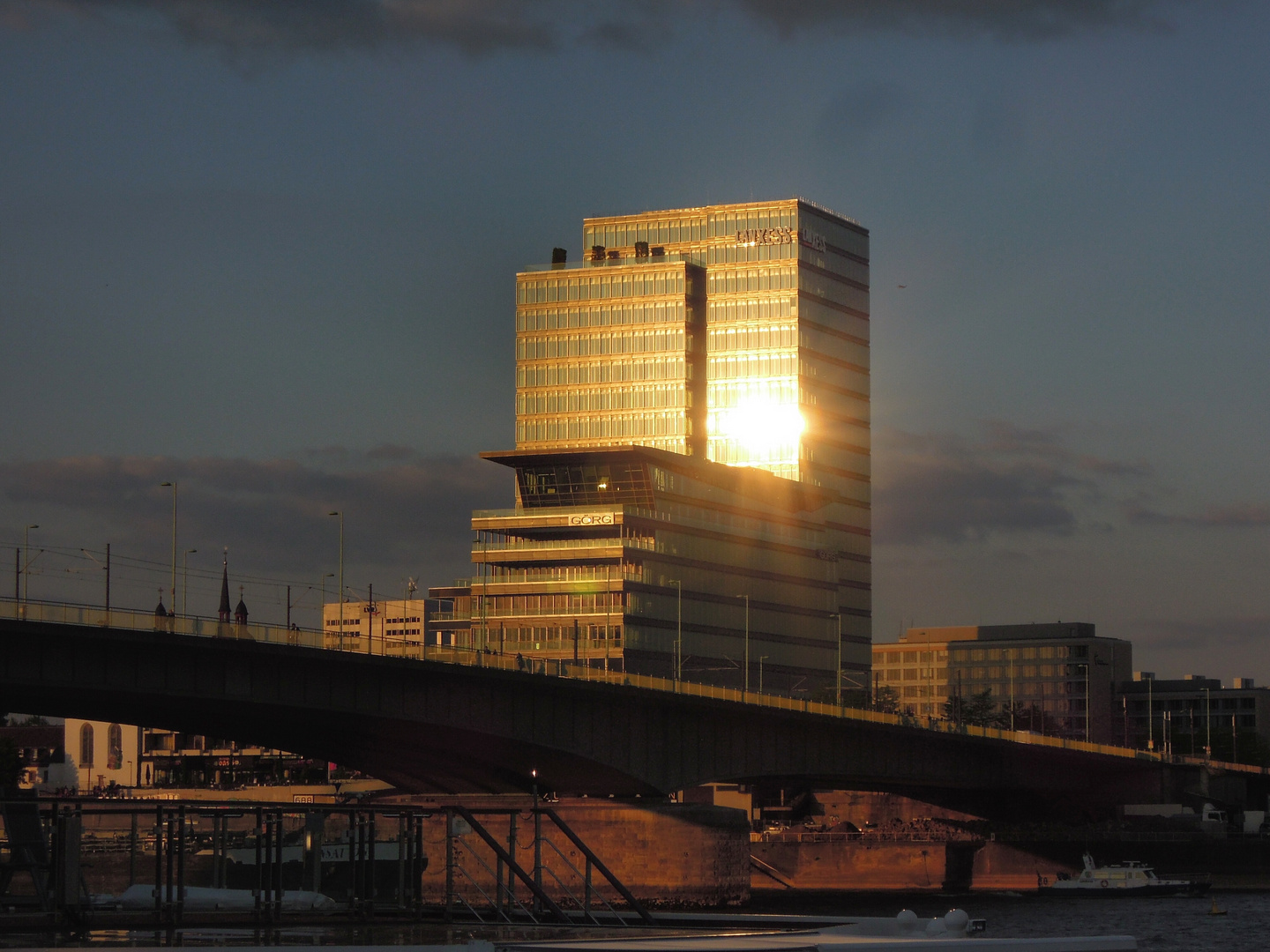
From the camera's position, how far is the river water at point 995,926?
3991 centimetres

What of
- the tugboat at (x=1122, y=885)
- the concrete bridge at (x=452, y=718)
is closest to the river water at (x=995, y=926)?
the tugboat at (x=1122, y=885)

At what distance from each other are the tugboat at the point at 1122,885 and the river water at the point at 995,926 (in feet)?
8.55

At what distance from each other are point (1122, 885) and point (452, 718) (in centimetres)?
6496

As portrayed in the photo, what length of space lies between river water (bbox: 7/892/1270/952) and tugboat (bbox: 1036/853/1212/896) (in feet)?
8.55

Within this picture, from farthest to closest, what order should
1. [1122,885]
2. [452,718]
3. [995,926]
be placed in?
1. [1122,885]
2. [452,718]
3. [995,926]

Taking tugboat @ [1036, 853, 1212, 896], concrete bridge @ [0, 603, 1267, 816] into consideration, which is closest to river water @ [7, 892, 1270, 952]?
tugboat @ [1036, 853, 1212, 896]

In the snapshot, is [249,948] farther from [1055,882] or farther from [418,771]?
[1055,882]

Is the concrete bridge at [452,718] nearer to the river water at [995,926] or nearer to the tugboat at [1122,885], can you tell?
the river water at [995,926]

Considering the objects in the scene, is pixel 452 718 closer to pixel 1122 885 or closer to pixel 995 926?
pixel 995 926

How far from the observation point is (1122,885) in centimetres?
14812

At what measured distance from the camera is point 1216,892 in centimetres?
16162

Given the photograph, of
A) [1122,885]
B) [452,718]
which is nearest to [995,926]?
[452,718]

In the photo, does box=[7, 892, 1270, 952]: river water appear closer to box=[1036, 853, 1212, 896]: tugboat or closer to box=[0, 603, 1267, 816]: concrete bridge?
box=[1036, 853, 1212, 896]: tugboat

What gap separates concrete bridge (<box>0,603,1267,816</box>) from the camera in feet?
301
